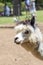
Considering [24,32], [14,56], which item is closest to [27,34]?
[24,32]

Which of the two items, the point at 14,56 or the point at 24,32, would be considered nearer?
the point at 24,32

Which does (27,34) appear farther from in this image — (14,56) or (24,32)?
(14,56)

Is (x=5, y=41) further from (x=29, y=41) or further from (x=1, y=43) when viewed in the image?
(x=29, y=41)

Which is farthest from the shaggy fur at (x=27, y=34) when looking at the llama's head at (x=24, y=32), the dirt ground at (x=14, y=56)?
the dirt ground at (x=14, y=56)

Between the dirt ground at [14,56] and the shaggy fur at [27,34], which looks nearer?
the shaggy fur at [27,34]

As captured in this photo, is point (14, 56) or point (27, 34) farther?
point (14, 56)

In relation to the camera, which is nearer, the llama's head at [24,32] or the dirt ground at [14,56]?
the llama's head at [24,32]

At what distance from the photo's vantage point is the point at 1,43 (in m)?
12.2

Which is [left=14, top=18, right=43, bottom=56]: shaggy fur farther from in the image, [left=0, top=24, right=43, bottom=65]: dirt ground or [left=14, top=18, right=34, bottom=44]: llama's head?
[left=0, top=24, right=43, bottom=65]: dirt ground

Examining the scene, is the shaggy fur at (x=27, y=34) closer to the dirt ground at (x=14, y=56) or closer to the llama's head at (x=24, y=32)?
the llama's head at (x=24, y=32)

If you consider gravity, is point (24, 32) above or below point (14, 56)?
above

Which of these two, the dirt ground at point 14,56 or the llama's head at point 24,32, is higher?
the llama's head at point 24,32

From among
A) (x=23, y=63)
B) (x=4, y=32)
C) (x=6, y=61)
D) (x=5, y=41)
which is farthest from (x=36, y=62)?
(x=4, y=32)

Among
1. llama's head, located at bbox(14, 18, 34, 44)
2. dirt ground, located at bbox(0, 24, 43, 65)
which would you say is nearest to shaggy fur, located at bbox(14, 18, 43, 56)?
llama's head, located at bbox(14, 18, 34, 44)
